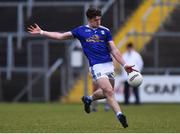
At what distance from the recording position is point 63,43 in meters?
31.5

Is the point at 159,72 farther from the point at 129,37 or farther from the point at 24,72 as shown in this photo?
the point at 24,72

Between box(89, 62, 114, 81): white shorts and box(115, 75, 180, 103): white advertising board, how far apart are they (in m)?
14.8

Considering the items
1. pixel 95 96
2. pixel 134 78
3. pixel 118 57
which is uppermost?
pixel 118 57

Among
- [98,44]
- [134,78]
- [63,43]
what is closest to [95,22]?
[98,44]

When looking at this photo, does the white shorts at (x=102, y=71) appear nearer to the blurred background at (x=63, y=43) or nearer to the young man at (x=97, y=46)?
the young man at (x=97, y=46)

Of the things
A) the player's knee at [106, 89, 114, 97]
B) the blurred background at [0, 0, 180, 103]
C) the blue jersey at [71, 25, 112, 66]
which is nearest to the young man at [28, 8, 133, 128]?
the blue jersey at [71, 25, 112, 66]

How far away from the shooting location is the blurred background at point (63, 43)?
3077 centimetres

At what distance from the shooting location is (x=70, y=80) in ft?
100

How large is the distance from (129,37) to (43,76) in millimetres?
3849

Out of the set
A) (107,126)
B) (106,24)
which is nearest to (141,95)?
(106,24)

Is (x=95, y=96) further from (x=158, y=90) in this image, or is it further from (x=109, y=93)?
(x=158, y=90)

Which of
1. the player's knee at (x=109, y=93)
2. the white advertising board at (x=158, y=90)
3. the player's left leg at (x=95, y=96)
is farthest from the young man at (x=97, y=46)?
the white advertising board at (x=158, y=90)

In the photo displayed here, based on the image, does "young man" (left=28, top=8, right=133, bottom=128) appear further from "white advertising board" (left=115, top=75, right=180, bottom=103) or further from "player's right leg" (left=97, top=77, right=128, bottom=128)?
"white advertising board" (left=115, top=75, right=180, bottom=103)

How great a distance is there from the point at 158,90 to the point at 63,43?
4.88 metres
